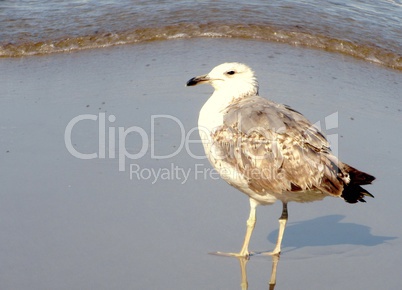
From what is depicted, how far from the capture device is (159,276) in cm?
494

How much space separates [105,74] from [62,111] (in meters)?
1.21

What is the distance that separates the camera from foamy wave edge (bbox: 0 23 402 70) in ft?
31.0

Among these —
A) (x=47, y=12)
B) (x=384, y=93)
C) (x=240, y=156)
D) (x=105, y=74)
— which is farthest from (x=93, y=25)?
(x=240, y=156)

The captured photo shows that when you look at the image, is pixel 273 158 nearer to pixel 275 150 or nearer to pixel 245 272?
pixel 275 150

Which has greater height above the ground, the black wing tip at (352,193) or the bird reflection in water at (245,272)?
the black wing tip at (352,193)

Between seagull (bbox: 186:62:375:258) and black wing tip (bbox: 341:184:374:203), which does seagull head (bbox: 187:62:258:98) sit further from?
black wing tip (bbox: 341:184:374:203)

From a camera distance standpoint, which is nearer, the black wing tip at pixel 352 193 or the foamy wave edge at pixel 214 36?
the black wing tip at pixel 352 193

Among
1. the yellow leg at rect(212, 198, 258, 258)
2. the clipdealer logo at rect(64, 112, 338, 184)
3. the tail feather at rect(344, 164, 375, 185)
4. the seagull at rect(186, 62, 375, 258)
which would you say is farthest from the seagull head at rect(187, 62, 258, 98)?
the tail feather at rect(344, 164, 375, 185)

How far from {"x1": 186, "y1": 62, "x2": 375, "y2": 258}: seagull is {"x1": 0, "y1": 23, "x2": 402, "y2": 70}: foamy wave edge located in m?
4.40

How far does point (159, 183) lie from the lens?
6.28m

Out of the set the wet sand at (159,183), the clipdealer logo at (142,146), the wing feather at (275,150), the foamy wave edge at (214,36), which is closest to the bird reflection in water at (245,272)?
the wet sand at (159,183)

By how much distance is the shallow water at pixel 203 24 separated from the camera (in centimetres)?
969

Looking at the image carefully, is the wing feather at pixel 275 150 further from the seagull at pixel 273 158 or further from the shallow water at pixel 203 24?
the shallow water at pixel 203 24

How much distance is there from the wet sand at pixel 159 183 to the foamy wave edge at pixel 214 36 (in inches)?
13.5
